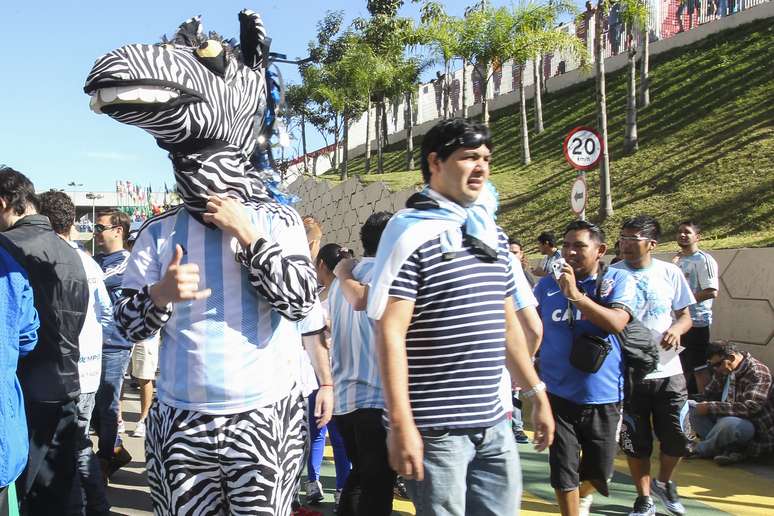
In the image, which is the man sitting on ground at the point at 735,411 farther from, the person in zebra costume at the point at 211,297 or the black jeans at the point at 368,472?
the person in zebra costume at the point at 211,297

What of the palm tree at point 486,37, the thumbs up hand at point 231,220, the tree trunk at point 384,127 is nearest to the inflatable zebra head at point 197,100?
the thumbs up hand at point 231,220

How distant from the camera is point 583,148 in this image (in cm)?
917

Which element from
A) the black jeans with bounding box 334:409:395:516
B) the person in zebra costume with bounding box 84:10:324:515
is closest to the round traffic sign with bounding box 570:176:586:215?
the black jeans with bounding box 334:409:395:516

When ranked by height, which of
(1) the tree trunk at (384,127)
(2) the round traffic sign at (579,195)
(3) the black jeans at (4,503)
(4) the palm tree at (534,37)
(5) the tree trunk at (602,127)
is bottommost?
(3) the black jeans at (4,503)

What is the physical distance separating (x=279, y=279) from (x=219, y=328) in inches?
10.6

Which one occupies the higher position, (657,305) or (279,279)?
(657,305)

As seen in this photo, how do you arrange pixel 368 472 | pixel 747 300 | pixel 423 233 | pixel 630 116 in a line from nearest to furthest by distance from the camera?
1. pixel 423 233
2. pixel 368 472
3. pixel 747 300
4. pixel 630 116

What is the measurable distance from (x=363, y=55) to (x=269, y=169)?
32.3 meters

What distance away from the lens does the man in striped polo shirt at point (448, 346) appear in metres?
2.39

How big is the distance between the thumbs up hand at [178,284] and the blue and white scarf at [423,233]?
57cm

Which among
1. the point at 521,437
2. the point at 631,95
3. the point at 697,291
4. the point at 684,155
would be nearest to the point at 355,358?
the point at 521,437

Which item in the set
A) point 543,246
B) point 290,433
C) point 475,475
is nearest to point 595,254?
point 475,475

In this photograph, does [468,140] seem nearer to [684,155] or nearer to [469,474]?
[469,474]

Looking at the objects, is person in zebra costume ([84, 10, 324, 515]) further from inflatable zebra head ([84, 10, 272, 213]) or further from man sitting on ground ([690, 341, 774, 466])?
man sitting on ground ([690, 341, 774, 466])
